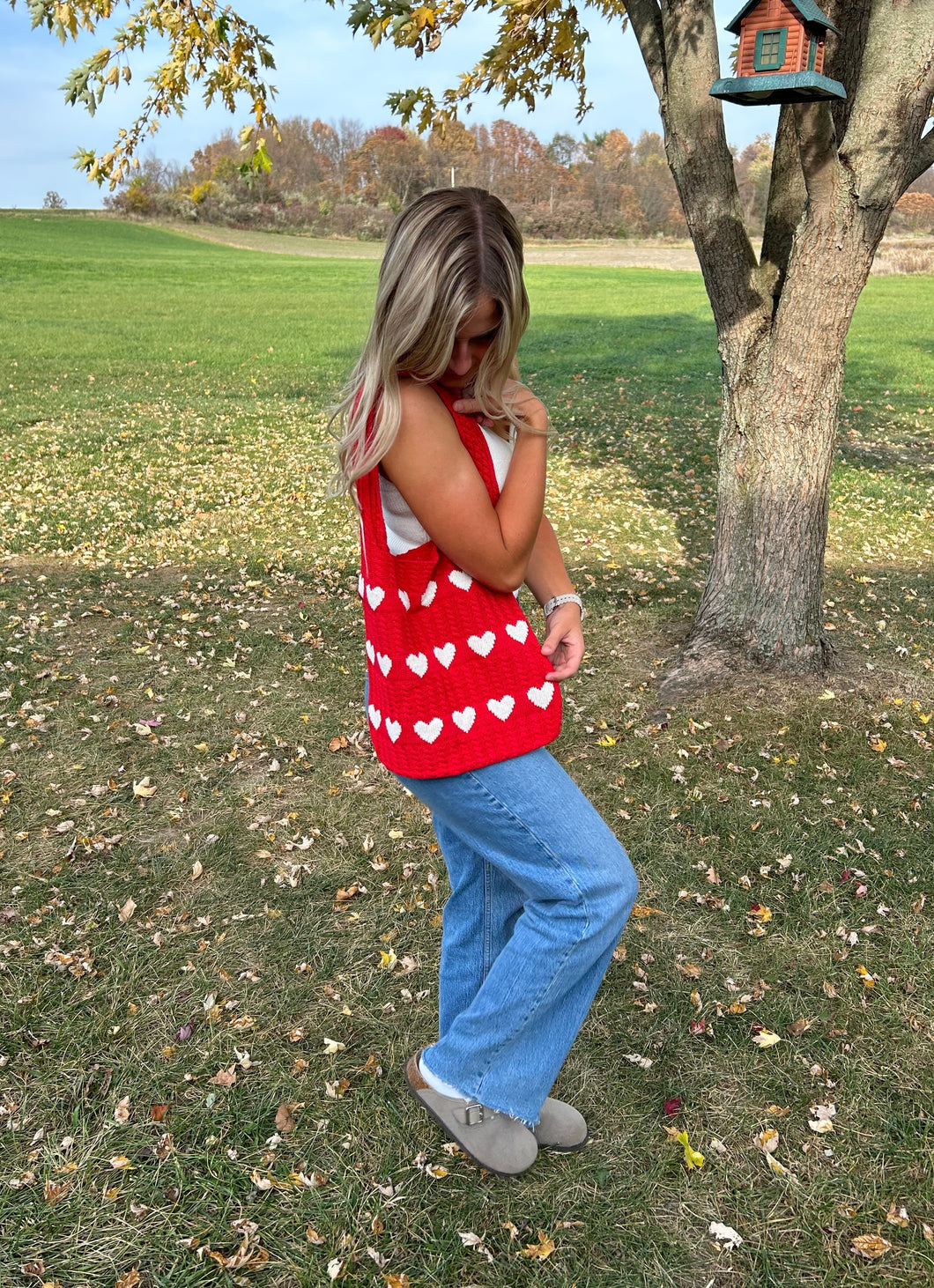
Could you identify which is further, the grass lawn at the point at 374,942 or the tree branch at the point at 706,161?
the tree branch at the point at 706,161

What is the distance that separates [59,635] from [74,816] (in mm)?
2361

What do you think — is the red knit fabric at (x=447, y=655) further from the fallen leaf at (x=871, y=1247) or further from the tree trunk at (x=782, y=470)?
the tree trunk at (x=782, y=470)

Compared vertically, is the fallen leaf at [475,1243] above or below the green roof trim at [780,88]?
below

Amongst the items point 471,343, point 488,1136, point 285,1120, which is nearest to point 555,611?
point 471,343

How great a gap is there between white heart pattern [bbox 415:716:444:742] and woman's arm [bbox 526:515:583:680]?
291 millimetres

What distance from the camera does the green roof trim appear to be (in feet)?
12.6

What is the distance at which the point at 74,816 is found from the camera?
4602 millimetres

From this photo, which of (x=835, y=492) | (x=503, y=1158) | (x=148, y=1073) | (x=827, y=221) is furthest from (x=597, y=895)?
(x=835, y=492)

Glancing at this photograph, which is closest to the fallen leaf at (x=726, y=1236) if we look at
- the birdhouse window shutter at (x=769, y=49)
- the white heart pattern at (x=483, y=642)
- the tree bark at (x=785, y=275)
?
the white heart pattern at (x=483, y=642)

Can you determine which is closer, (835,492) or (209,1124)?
(209,1124)

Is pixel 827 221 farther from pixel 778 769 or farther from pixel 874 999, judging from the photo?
pixel 874 999

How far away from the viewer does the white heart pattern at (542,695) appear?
7.08ft

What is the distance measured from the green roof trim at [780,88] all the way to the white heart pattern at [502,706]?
3.11 metres

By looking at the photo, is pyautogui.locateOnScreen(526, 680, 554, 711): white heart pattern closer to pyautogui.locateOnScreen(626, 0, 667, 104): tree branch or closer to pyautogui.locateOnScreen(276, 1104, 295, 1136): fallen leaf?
pyautogui.locateOnScreen(276, 1104, 295, 1136): fallen leaf
